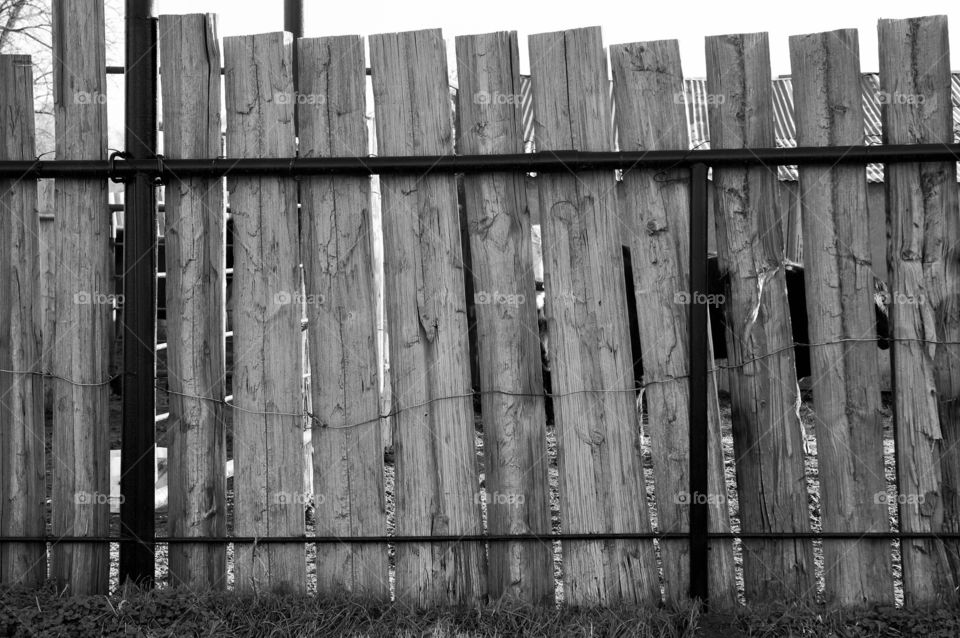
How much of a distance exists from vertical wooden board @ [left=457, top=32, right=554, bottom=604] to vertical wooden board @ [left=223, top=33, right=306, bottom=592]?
78cm

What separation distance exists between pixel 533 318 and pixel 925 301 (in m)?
1.63

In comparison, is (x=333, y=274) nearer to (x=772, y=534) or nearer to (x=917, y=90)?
(x=772, y=534)

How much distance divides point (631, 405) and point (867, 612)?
1247mm

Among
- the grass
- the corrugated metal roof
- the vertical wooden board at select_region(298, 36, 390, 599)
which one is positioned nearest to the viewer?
the grass

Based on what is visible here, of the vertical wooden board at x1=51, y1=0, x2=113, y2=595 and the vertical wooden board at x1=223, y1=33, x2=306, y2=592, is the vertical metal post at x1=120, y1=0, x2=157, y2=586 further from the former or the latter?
the vertical wooden board at x1=223, y1=33, x2=306, y2=592

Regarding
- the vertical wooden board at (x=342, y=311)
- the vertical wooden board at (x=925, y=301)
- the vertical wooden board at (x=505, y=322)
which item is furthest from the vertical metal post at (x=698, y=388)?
the vertical wooden board at (x=342, y=311)

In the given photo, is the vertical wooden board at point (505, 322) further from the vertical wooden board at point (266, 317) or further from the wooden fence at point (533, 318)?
the vertical wooden board at point (266, 317)

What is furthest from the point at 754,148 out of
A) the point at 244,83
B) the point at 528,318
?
the point at 244,83

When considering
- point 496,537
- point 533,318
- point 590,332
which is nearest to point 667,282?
point 590,332

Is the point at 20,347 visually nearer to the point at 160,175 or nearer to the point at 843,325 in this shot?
the point at 160,175

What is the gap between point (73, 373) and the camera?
3.50 metres

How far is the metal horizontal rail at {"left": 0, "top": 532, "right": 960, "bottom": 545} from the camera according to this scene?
3.33 metres

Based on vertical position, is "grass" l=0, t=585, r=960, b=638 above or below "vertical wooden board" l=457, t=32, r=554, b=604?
below

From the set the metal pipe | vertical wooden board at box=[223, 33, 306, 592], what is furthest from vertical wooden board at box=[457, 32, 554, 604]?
vertical wooden board at box=[223, 33, 306, 592]
